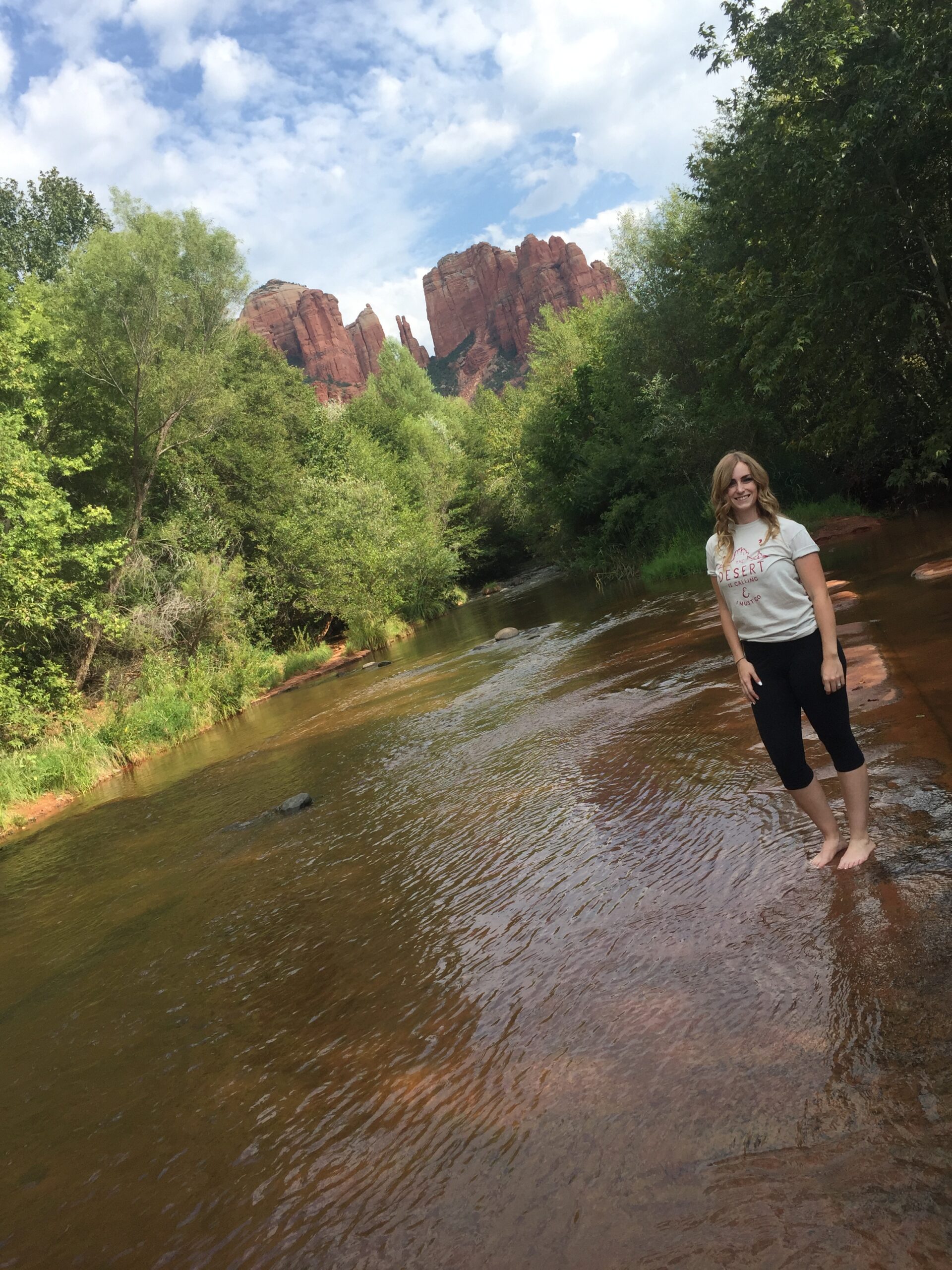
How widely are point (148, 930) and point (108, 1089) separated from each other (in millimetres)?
2293

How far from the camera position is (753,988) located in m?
2.91

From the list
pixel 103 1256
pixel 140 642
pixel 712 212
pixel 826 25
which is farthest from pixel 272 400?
pixel 103 1256

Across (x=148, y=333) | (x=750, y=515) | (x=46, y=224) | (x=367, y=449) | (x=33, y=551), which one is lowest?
(x=750, y=515)

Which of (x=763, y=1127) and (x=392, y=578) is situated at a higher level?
(x=392, y=578)

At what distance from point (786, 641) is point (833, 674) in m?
0.24

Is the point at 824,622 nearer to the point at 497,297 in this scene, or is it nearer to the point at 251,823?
the point at 251,823

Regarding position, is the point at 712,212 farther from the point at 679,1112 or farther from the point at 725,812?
the point at 679,1112

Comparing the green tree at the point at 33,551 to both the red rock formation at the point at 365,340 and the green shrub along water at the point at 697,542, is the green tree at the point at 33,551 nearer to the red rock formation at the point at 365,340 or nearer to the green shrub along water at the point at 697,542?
the green shrub along water at the point at 697,542

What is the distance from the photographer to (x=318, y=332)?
443 ft

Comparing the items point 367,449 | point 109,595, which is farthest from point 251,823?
point 367,449

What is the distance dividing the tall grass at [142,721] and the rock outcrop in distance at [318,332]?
381ft

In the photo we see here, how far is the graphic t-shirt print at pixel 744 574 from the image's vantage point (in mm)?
3543

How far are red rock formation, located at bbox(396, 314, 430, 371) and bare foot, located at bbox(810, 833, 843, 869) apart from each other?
149 metres

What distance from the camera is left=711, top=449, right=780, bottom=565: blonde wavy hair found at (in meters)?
3.56
